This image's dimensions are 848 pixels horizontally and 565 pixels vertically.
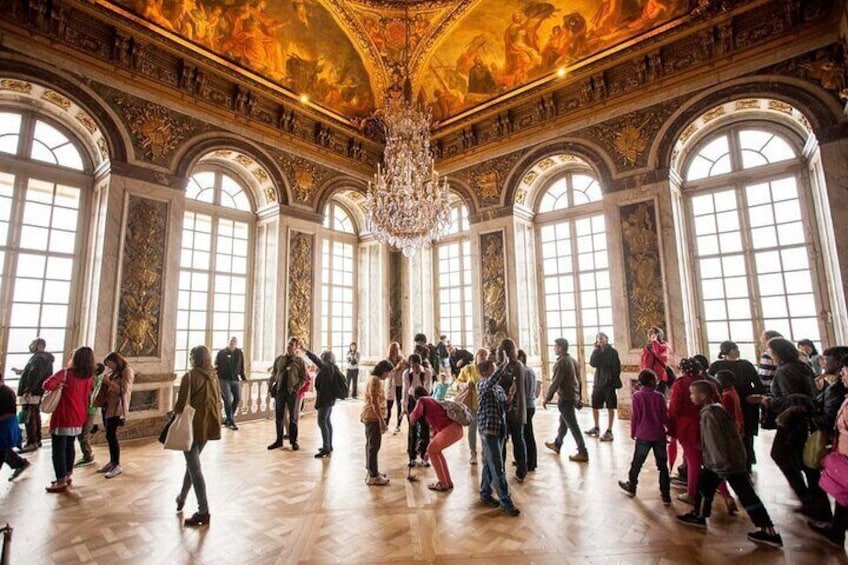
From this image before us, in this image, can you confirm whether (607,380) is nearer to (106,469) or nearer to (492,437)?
(492,437)

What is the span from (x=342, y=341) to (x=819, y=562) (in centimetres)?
1070

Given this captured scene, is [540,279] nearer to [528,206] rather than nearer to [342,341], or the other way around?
[528,206]

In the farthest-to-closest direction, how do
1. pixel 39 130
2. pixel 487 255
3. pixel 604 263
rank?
pixel 487 255 → pixel 604 263 → pixel 39 130

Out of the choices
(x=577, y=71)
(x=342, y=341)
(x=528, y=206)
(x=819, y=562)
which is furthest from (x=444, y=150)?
(x=819, y=562)

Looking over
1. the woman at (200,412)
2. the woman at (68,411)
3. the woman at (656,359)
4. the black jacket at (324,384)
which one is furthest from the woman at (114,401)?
the woman at (656,359)

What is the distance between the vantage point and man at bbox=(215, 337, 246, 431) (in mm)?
8031

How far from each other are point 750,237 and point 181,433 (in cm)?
1006

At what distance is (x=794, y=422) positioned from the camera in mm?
3543

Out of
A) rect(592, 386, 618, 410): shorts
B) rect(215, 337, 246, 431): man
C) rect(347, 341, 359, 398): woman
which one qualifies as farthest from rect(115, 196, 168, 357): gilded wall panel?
rect(592, 386, 618, 410): shorts

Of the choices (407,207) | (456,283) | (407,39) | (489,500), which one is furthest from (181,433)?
(407,39)

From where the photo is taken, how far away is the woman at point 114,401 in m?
5.16

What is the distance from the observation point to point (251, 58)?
9.74 metres

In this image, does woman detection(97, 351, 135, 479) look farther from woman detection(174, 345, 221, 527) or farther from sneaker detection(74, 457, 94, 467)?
woman detection(174, 345, 221, 527)

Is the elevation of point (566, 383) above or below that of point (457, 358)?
below
